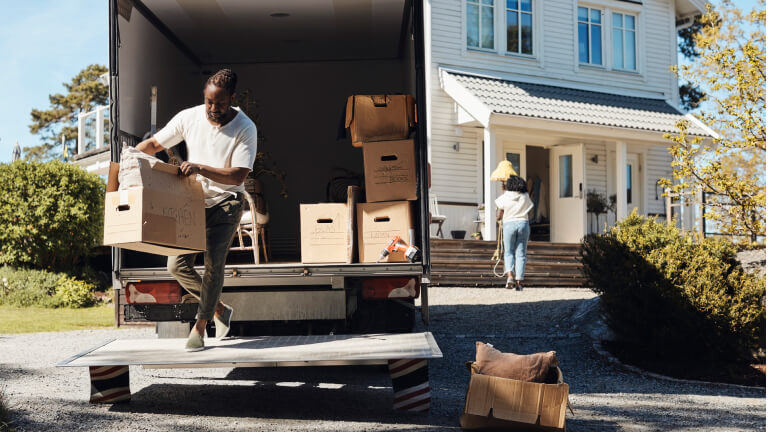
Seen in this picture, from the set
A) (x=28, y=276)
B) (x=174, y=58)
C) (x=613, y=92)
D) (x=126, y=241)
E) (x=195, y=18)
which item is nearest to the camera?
(x=126, y=241)

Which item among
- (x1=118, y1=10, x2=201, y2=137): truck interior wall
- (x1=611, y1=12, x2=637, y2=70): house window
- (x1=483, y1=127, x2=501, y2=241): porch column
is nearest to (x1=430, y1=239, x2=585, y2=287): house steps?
(x1=483, y1=127, x2=501, y2=241): porch column

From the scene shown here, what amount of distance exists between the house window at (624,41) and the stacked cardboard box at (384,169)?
510 inches

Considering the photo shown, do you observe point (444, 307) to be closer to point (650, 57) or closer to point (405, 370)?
point (405, 370)

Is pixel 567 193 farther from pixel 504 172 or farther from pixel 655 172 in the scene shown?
pixel 504 172

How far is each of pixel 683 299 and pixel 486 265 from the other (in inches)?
202

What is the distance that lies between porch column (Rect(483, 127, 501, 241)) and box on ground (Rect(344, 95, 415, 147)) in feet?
27.1

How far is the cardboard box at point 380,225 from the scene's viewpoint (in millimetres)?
6379

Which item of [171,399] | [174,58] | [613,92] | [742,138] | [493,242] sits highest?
[613,92]

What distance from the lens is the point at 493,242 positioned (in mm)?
13242

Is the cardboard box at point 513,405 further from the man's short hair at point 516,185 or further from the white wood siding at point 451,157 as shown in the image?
the white wood siding at point 451,157

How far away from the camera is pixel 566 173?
17453 mm

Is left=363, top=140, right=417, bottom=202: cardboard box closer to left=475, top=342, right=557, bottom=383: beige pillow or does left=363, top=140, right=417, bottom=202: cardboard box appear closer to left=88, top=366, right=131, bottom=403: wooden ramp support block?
left=475, top=342, right=557, bottom=383: beige pillow

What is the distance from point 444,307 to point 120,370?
20.0 ft

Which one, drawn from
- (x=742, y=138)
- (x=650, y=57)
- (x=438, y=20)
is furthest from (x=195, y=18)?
(x=650, y=57)
